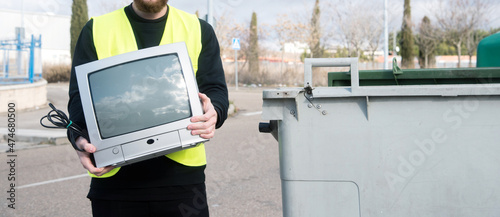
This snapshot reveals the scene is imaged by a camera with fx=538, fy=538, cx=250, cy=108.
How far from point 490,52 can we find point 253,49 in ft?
102

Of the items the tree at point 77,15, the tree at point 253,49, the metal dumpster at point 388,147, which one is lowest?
the metal dumpster at point 388,147

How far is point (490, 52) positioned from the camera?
3.60 m

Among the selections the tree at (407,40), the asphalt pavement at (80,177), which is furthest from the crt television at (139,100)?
the tree at (407,40)

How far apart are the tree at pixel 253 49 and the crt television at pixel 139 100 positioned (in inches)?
1188

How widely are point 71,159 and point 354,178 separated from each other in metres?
5.89

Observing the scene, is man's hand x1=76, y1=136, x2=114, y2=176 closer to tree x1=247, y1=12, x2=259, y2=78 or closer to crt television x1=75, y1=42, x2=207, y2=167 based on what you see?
crt television x1=75, y1=42, x2=207, y2=167

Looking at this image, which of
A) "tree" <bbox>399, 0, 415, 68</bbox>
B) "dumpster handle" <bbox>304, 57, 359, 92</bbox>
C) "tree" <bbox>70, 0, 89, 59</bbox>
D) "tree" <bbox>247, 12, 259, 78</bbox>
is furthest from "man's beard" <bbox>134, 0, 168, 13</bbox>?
"tree" <bbox>399, 0, 415, 68</bbox>

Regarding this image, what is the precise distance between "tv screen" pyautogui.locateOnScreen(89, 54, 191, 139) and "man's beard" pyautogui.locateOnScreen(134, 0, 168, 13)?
0.21 m

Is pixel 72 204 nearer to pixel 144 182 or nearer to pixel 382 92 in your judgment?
pixel 144 182

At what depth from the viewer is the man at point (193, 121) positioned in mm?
1942

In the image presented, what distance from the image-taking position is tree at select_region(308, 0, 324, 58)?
111 feet

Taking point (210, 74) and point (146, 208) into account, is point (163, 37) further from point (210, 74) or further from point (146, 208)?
point (146, 208)

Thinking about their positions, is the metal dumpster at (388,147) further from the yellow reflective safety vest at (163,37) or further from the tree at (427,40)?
the tree at (427,40)

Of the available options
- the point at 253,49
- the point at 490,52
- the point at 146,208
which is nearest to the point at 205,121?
the point at 146,208
